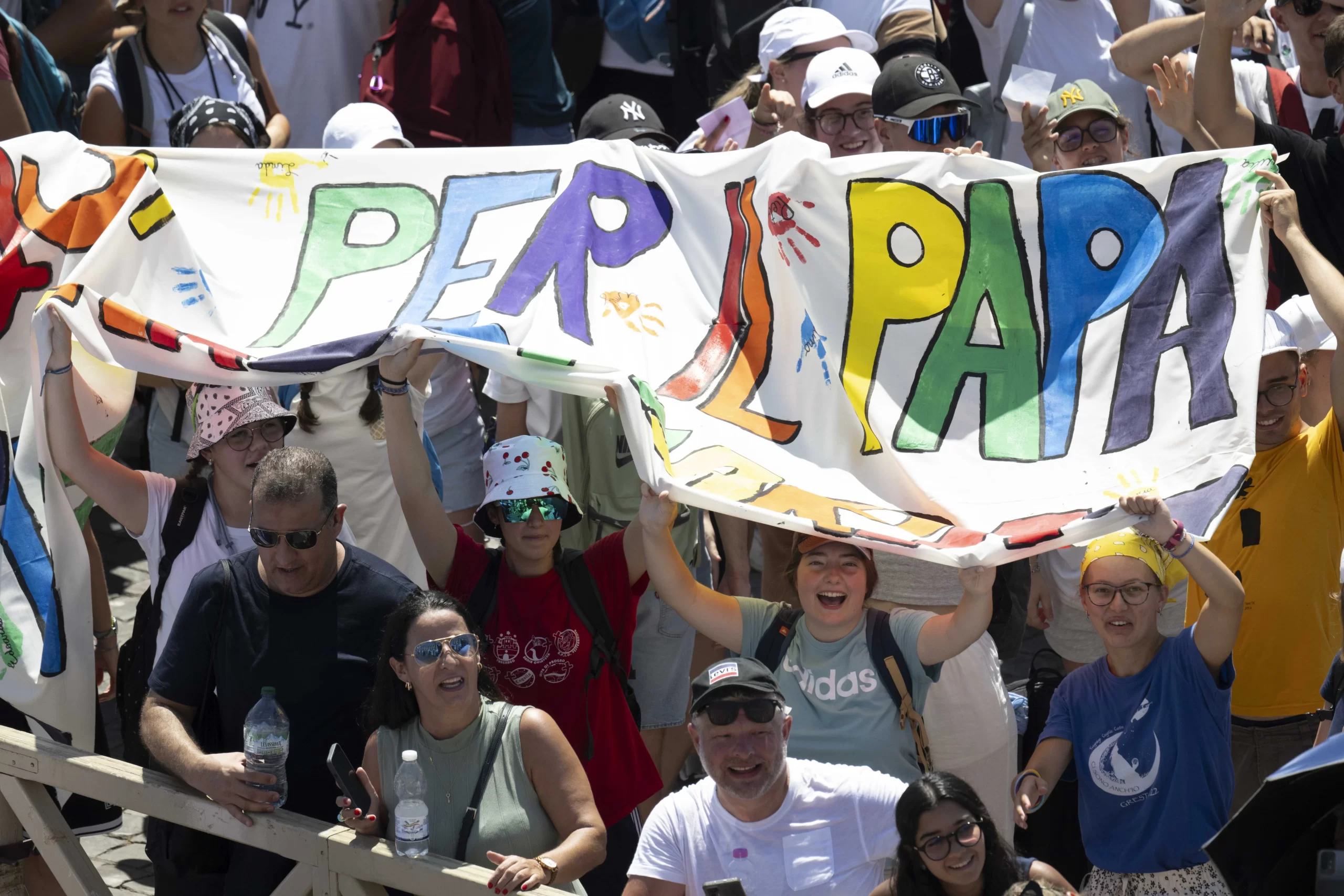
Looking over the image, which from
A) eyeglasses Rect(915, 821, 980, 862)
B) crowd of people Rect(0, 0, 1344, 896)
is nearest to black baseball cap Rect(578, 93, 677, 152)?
crowd of people Rect(0, 0, 1344, 896)

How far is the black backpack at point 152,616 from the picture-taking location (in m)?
4.94

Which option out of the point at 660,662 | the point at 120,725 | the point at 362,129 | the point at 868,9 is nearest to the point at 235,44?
the point at 362,129

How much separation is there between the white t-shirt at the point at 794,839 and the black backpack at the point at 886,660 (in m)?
0.35

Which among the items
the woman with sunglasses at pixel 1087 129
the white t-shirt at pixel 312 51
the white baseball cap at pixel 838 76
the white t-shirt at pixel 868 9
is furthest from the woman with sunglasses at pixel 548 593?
the white t-shirt at pixel 312 51

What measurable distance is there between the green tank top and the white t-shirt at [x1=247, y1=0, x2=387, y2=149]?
478 centimetres

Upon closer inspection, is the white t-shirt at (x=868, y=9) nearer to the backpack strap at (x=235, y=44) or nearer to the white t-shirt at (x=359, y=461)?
the backpack strap at (x=235, y=44)

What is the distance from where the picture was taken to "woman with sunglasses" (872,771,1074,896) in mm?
3689

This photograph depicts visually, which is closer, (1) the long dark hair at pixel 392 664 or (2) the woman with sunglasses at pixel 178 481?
(1) the long dark hair at pixel 392 664

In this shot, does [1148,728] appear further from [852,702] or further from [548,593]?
[548,593]

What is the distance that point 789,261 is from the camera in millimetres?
5266

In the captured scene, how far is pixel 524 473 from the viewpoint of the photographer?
4898 millimetres

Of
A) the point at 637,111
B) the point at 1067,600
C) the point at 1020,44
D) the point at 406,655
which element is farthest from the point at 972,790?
the point at 1020,44

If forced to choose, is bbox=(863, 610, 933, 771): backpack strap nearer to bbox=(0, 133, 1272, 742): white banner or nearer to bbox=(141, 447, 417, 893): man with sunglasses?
bbox=(0, 133, 1272, 742): white banner

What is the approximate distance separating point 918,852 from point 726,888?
0.49 meters
